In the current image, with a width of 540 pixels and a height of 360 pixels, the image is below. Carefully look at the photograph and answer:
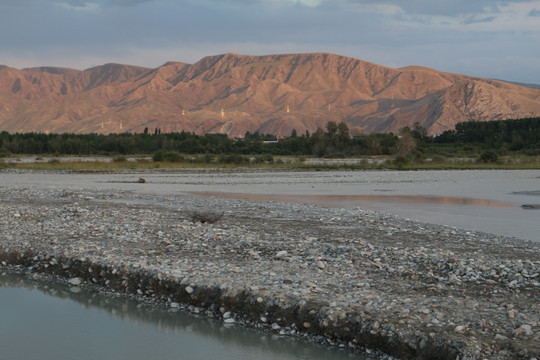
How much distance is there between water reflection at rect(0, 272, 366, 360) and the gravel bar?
1.14ft

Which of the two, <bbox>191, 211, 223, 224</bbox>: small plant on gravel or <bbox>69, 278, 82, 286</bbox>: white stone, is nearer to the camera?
<bbox>69, 278, 82, 286</bbox>: white stone

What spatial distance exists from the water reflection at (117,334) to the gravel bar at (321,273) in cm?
35

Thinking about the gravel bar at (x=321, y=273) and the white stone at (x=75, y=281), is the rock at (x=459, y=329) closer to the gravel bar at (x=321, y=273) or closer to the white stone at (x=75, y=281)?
the gravel bar at (x=321, y=273)

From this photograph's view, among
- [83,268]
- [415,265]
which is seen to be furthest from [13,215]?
[415,265]

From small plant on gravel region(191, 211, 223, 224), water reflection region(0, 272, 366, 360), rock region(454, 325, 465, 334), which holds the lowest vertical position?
water reflection region(0, 272, 366, 360)

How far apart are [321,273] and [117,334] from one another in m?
4.39

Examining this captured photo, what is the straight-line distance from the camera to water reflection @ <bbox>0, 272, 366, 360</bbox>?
974 centimetres

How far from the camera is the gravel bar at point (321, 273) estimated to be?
9211 mm

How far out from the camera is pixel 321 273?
12.5 metres

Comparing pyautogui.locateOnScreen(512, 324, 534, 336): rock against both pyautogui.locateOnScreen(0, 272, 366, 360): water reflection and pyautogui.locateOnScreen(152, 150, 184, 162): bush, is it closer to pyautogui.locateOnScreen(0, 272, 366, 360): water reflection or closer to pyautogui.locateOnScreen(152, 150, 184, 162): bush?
pyautogui.locateOnScreen(0, 272, 366, 360): water reflection

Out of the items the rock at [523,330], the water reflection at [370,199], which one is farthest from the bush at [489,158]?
the rock at [523,330]

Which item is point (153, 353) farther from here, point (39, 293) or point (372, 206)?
point (372, 206)

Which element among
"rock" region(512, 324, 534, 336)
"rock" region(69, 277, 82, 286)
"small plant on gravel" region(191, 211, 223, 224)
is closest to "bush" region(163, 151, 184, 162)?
"small plant on gravel" region(191, 211, 223, 224)

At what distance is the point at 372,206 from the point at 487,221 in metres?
7.49
